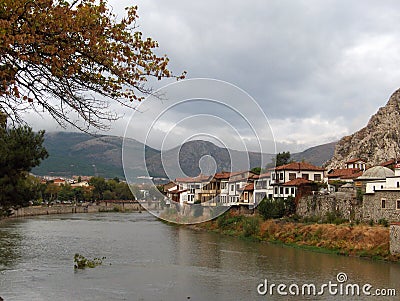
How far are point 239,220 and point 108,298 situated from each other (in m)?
32.1

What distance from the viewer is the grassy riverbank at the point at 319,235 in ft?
102

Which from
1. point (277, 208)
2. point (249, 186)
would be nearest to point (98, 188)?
point (249, 186)

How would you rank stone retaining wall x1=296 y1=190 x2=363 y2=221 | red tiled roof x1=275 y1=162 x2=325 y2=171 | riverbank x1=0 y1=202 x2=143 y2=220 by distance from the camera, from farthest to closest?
riverbank x1=0 y1=202 x2=143 y2=220 → red tiled roof x1=275 y1=162 x2=325 y2=171 → stone retaining wall x1=296 y1=190 x2=363 y2=221

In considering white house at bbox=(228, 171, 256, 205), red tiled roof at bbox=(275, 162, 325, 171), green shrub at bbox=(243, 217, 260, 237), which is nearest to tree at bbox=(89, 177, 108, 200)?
white house at bbox=(228, 171, 256, 205)

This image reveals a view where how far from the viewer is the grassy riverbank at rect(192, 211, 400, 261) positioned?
102 feet

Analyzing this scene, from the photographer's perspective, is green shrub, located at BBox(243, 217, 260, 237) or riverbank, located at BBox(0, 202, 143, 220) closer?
green shrub, located at BBox(243, 217, 260, 237)

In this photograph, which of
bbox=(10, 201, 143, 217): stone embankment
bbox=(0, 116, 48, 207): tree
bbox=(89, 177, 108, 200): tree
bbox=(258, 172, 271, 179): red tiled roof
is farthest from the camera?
bbox=(89, 177, 108, 200): tree

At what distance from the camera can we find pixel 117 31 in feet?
27.1

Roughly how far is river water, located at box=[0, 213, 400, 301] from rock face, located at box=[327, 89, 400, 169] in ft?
179

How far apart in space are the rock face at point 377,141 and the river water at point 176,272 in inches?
2153

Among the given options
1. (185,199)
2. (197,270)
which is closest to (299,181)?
(185,199)

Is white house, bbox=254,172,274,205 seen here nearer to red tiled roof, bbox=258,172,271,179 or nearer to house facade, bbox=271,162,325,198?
red tiled roof, bbox=258,172,271,179

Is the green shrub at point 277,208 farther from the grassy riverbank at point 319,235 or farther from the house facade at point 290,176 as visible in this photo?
the house facade at point 290,176

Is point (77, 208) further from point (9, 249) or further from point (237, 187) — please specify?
point (9, 249)
